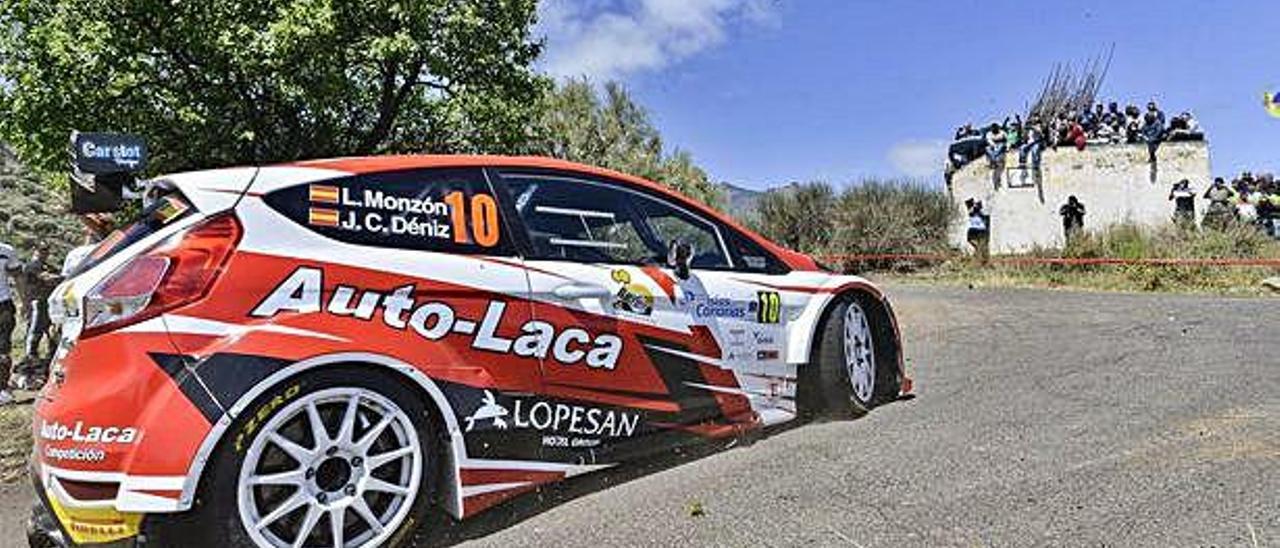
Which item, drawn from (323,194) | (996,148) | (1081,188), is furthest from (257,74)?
(1081,188)

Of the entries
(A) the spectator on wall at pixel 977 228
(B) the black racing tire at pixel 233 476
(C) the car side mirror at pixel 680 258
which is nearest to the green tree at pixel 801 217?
(A) the spectator on wall at pixel 977 228

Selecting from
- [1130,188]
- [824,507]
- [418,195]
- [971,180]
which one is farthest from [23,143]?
[1130,188]

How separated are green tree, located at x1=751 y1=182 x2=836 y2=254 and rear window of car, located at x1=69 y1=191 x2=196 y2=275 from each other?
1923cm

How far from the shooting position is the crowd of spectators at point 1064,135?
2306cm

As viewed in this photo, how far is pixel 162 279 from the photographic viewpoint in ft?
10.2

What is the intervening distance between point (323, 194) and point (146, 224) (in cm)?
63

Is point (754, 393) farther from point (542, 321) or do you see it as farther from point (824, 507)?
point (542, 321)

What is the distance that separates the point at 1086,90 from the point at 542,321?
108 ft

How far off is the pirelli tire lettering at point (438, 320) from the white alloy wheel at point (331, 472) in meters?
0.30

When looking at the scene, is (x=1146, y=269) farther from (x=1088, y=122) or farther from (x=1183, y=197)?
(x=1088, y=122)

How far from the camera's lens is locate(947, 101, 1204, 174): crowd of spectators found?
2306 cm

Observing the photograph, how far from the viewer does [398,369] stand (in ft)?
11.1

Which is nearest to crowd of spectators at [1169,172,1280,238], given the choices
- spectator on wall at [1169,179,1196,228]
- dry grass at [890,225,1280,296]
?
spectator on wall at [1169,179,1196,228]

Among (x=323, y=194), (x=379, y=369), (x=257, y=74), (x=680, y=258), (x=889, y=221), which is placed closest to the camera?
(x=379, y=369)
